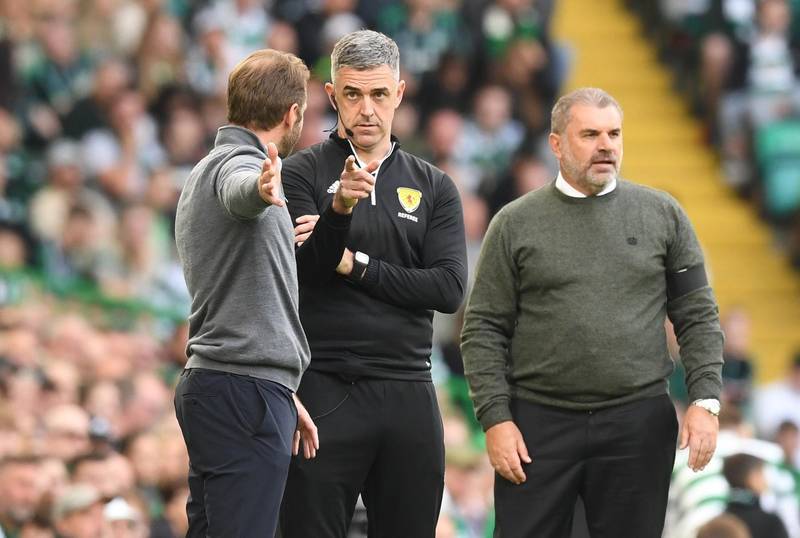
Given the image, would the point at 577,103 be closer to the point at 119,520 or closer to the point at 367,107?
the point at 367,107

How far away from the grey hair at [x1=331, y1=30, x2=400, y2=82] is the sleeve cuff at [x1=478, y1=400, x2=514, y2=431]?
1.12 metres

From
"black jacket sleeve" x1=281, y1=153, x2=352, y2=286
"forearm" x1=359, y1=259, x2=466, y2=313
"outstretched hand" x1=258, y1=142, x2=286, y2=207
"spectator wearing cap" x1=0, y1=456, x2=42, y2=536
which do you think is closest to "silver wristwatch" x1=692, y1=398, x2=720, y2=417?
"forearm" x1=359, y1=259, x2=466, y2=313

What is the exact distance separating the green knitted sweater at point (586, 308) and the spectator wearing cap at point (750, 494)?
218 cm

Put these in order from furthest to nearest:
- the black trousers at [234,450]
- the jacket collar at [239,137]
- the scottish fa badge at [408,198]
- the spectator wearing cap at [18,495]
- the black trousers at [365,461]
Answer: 1. the spectator wearing cap at [18,495]
2. the scottish fa badge at [408,198]
3. the black trousers at [365,461]
4. the jacket collar at [239,137]
5. the black trousers at [234,450]

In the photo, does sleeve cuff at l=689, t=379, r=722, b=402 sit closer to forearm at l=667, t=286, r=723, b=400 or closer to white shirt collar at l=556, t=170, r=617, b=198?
forearm at l=667, t=286, r=723, b=400

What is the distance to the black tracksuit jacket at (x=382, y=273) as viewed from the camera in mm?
5473

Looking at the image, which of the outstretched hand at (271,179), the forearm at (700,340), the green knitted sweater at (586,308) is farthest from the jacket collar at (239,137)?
the forearm at (700,340)

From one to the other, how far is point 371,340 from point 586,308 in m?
0.74

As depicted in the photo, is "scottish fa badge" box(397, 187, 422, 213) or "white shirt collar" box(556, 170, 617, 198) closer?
"scottish fa badge" box(397, 187, 422, 213)

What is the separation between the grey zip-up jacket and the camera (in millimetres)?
4953

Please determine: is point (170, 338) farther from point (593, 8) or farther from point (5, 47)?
point (593, 8)

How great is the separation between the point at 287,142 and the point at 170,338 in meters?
5.90

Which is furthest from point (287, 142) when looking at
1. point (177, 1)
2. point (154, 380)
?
point (177, 1)

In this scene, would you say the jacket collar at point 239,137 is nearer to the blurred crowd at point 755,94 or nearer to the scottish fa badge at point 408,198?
the scottish fa badge at point 408,198
